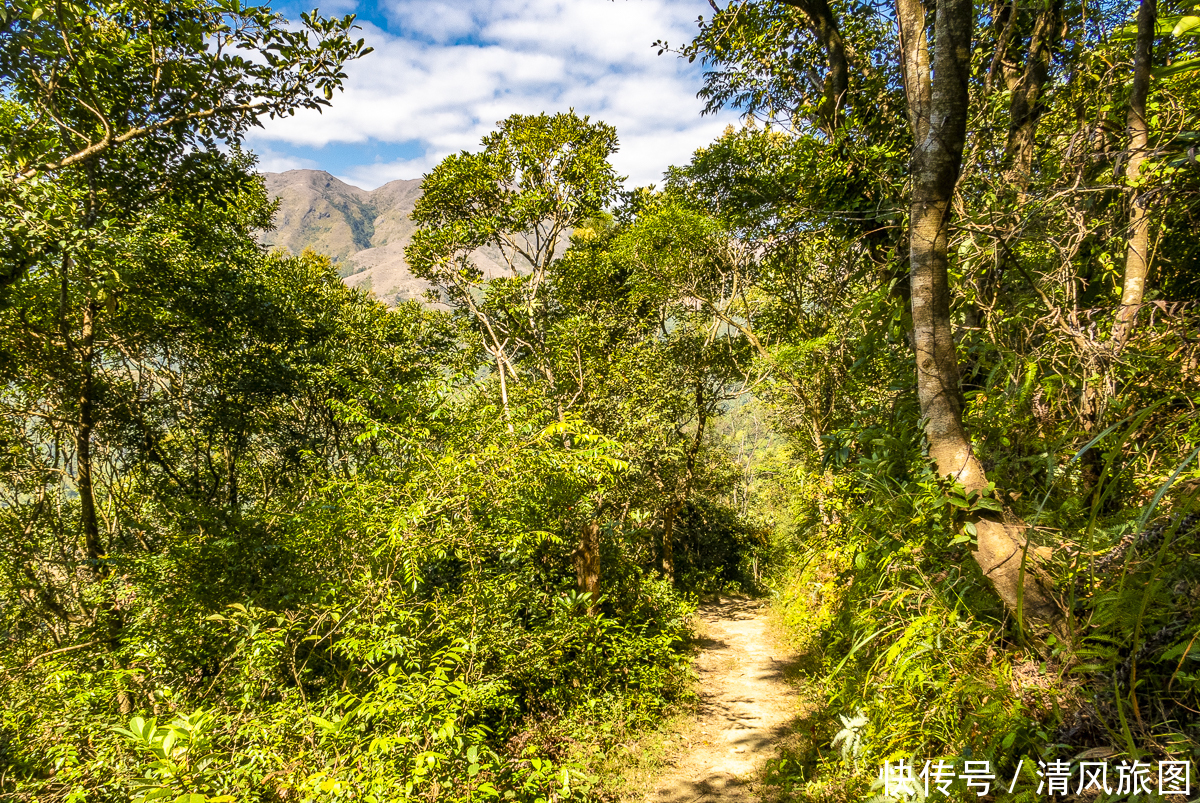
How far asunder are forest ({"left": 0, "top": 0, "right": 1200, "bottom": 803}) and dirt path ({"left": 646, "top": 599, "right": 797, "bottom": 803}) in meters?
0.35

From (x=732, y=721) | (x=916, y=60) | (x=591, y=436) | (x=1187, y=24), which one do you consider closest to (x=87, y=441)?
(x=591, y=436)

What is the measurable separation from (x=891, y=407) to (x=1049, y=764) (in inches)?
78.4

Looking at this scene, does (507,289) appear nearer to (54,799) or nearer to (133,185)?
(133,185)

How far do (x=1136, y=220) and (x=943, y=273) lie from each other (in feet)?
3.90

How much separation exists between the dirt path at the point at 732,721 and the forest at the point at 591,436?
0.35m

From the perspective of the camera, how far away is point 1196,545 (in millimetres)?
2047

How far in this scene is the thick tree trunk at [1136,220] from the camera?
2604 millimetres

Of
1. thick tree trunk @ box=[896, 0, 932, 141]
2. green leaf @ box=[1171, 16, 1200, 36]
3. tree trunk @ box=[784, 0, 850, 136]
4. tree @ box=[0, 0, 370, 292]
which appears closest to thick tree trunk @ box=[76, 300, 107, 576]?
tree @ box=[0, 0, 370, 292]

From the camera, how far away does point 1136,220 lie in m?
2.58

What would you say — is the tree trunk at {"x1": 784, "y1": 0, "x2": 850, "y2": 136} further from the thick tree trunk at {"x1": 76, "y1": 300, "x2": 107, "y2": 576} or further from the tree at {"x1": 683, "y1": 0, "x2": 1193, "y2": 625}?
the thick tree trunk at {"x1": 76, "y1": 300, "x2": 107, "y2": 576}

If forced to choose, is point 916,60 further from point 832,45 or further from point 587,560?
point 587,560

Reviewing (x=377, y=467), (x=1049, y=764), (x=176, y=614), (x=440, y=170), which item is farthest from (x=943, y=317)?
(x=440, y=170)

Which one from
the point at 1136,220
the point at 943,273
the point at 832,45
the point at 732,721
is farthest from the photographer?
the point at 732,721

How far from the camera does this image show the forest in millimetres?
2295
